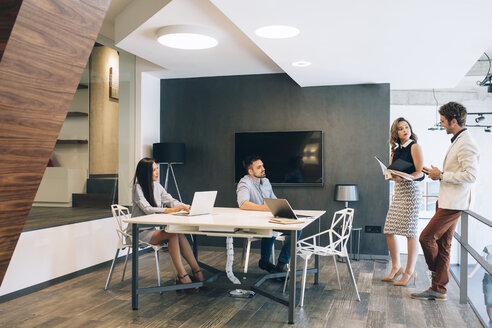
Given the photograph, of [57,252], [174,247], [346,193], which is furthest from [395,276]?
[57,252]

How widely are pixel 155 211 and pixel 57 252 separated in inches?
46.9

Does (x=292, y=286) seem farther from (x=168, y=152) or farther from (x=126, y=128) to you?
(x=126, y=128)

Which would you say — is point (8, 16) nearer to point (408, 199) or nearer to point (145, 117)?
point (408, 199)

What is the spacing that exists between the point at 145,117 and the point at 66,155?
1.76 metres

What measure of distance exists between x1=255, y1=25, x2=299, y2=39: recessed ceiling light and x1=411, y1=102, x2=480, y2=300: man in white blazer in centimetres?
151

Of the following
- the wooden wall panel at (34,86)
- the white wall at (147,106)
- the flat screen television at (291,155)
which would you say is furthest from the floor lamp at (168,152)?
the wooden wall panel at (34,86)

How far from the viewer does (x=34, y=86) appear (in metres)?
1.30

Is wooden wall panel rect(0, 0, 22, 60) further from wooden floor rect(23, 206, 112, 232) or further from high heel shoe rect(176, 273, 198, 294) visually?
wooden floor rect(23, 206, 112, 232)

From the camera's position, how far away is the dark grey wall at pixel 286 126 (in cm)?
627

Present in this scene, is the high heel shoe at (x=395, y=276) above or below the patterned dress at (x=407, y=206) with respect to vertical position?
below

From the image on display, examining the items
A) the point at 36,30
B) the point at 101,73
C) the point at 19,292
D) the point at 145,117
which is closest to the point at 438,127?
the point at 145,117

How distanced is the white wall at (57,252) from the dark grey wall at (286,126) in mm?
1777

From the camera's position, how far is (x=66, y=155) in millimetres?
5059

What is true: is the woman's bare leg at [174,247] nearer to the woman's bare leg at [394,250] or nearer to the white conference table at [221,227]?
the white conference table at [221,227]
